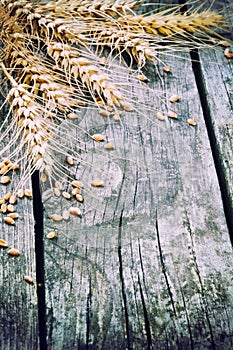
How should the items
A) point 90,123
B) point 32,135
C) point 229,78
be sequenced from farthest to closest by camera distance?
point 229,78 → point 90,123 → point 32,135

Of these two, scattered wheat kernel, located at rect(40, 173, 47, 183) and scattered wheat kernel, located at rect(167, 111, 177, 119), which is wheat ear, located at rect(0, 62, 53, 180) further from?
scattered wheat kernel, located at rect(167, 111, 177, 119)

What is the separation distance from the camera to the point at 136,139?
1.74 metres

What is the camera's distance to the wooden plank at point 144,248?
1.38 meters

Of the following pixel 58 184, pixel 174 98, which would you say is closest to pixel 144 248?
pixel 58 184

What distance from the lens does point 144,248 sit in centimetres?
151

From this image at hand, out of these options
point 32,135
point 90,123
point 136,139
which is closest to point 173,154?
point 136,139

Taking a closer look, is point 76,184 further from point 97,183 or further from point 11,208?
point 11,208

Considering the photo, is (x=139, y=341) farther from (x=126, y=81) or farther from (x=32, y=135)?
(x=126, y=81)

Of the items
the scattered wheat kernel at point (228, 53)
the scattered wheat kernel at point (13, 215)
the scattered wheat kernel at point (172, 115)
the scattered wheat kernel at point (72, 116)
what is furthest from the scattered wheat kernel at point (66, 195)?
the scattered wheat kernel at point (228, 53)

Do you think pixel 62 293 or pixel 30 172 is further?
pixel 30 172

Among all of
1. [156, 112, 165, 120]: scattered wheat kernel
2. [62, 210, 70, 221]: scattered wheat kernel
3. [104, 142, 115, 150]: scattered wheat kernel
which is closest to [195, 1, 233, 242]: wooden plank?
[156, 112, 165, 120]: scattered wheat kernel

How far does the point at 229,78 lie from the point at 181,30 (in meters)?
0.20

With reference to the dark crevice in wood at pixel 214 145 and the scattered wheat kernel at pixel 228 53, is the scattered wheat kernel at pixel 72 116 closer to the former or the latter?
the dark crevice in wood at pixel 214 145

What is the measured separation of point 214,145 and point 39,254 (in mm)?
524
